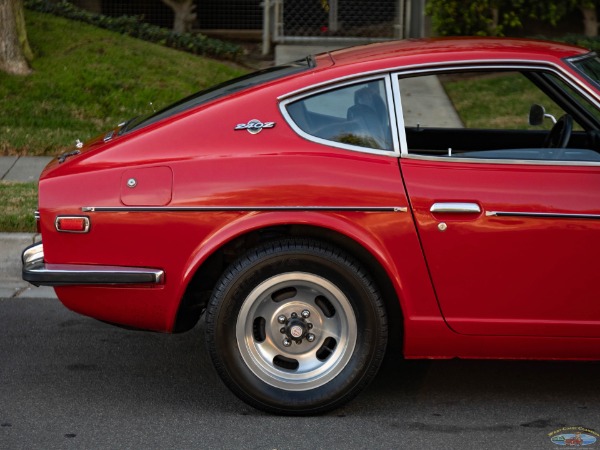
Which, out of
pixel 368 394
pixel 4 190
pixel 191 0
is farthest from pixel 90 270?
pixel 191 0

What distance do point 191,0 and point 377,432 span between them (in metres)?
11.4

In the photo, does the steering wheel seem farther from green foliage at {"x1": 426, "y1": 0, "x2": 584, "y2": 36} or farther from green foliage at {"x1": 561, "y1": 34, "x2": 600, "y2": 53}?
green foliage at {"x1": 561, "y1": 34, "x2": 600, "y2": 53}

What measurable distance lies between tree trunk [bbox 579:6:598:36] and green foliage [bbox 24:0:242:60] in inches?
181

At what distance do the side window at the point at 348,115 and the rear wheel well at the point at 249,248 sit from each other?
16.0 inches

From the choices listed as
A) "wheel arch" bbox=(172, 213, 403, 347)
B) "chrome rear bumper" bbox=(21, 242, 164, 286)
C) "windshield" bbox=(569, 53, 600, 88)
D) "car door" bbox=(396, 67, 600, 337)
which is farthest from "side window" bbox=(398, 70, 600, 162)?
"chrome rear bumper" bbox=(21, 242, 164, 286)

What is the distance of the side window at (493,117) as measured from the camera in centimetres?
516

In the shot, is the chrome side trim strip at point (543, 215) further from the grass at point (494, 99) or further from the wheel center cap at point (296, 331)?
the grass at point (494, 99)

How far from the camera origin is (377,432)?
4.44 metres

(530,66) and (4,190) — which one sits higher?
(530,66)

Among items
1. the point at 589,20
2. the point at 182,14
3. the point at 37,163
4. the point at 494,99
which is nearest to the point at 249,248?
the point at 37,163

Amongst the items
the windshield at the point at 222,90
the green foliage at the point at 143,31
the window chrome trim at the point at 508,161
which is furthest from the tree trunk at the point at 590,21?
the window chrome trim at the point at 508,161

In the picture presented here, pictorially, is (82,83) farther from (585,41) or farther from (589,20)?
(589,20)

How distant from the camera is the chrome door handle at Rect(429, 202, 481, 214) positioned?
4422 millimetres

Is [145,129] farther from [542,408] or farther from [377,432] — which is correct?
[542,408]
